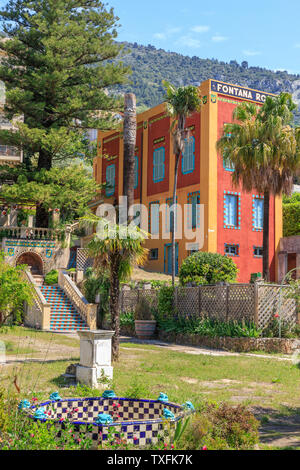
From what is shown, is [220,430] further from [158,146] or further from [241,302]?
[158,146]

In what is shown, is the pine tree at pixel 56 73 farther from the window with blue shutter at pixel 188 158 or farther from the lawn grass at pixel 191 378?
the lawn grass at pixel 191 378

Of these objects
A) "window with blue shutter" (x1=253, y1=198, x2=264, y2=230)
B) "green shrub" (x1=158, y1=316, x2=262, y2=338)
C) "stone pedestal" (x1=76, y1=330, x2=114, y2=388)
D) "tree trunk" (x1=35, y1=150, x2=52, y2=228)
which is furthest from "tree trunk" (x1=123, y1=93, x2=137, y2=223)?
"window with blue shutter" (x1=253, y1=198, x2=264, y2=230)

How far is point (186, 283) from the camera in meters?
23.4

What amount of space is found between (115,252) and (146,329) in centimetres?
922

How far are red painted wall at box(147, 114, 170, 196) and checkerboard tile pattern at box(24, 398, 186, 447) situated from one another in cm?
2865

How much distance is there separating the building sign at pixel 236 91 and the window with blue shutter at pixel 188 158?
3384 mm

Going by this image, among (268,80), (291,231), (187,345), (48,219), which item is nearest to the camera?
(187,345)

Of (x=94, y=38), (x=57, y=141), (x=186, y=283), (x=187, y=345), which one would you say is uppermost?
(x=94, y=38)

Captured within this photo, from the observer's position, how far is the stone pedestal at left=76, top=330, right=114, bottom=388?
35.4 ft

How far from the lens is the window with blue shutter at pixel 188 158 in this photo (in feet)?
105

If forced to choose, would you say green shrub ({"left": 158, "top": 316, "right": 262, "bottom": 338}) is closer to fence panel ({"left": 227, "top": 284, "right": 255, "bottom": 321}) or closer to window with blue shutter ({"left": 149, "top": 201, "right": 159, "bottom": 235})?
fence panel ({"left": 227, "top": 284, "right": 255, "bottom": 321})

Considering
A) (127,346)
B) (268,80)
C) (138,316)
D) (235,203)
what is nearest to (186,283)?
(138,316)

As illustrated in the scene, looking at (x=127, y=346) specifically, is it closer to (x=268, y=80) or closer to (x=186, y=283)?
(x=186, y=283)
